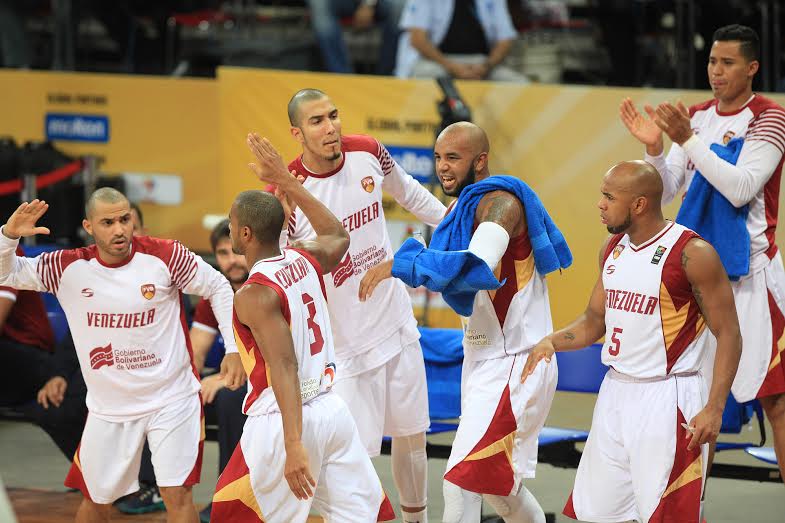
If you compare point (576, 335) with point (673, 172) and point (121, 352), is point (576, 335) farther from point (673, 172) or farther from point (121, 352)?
point (121, 352)

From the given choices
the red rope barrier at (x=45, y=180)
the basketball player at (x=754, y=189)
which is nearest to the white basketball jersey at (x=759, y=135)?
the basketball player at (x=754, y=189)

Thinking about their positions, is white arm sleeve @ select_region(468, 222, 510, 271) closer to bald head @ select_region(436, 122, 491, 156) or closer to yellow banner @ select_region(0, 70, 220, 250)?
bald head @ select_region(436, 122, 491, 156)

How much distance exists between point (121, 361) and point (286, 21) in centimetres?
748

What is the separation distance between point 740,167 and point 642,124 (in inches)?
19.8

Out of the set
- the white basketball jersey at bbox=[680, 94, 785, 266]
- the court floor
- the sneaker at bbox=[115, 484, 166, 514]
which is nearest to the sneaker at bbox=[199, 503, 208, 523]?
the court floor

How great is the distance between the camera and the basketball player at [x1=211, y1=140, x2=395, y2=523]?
15.1 feet

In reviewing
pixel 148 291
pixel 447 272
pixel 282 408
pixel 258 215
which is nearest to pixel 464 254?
pixel 447 272

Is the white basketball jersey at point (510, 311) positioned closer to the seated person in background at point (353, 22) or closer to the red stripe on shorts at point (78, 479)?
the red stripe on shorts at point (78, 479)

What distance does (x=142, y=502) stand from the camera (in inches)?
270

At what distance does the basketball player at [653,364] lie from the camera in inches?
191

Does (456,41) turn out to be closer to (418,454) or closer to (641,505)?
(418,454)

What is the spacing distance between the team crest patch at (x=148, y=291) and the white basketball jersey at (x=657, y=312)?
7.05 feet

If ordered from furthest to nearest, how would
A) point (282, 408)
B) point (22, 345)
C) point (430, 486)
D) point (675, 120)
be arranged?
point (22, 345), point (430, 486), point (675, 120), point (282, 408)

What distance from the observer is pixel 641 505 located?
4887mm
